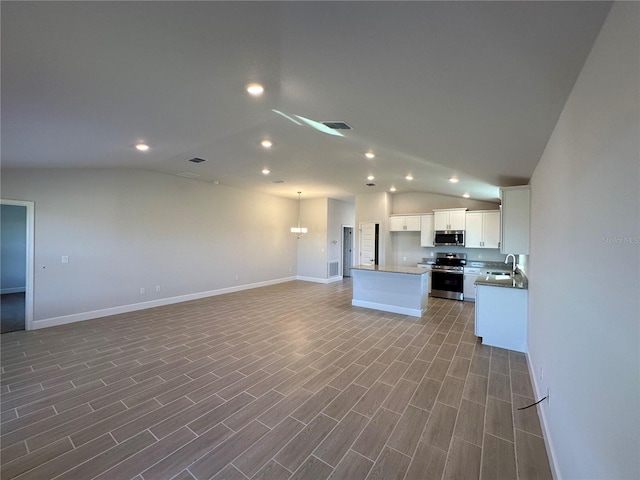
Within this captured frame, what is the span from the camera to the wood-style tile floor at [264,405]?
6.24ft

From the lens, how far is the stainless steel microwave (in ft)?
22.9

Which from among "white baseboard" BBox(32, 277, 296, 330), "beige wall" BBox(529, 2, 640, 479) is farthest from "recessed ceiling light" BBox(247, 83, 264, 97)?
"white baseboard" BBox(32, 277, 296, 330)

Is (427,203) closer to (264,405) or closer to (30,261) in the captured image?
(264,405)

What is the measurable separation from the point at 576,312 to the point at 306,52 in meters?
2.28

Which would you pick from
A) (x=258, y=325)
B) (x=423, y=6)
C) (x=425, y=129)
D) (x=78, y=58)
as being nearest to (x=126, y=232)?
(x=258, y=325)

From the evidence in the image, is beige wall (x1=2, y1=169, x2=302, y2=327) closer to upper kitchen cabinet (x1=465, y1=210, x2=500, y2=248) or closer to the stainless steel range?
the stainless steel range

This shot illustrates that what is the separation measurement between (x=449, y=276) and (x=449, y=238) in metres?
1.02

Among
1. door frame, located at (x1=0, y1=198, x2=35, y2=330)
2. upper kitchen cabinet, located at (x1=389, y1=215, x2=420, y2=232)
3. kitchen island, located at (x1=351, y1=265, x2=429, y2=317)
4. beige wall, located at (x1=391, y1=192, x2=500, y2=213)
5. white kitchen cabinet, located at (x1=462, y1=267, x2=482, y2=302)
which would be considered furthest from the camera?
upper kitchen cabinet, located at (x1=389, y1=215, x2=420, y2=232)

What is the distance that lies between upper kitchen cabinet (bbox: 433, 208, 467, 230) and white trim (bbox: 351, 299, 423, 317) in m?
2.82

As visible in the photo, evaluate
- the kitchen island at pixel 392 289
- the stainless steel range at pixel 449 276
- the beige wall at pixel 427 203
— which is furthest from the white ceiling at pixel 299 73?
the beige wall at pixel 427 203

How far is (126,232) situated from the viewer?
5609 millimetres

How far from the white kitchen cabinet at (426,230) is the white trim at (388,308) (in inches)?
106

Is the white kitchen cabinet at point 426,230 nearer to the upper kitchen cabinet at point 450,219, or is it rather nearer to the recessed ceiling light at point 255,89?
the upper kitchen cabinet at point 450,219

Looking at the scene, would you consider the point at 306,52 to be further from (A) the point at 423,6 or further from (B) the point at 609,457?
(B) the point at 609,457
